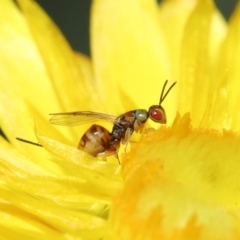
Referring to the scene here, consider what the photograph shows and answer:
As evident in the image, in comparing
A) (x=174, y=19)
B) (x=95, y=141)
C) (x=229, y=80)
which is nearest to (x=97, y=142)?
(x=95, y=141)

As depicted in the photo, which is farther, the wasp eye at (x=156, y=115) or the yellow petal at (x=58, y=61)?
the yellow petal at (x=58, y=61)

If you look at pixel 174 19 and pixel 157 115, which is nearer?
pixel 157 115

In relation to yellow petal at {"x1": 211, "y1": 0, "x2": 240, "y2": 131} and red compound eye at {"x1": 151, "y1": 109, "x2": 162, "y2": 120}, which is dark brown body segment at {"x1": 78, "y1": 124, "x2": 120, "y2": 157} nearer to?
red compound eye at {"x1": 151, "y1": 109, "x2": 162, "y2": 120}

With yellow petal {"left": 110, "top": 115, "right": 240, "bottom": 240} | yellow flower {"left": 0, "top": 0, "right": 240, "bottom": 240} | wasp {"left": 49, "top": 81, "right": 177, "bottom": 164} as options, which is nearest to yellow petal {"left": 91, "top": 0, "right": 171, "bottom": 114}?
yellow flower {"left": 0, "top": 0, "right": 240, "bottom": 240}

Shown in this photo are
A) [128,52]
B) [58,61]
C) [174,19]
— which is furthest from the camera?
[174,19]

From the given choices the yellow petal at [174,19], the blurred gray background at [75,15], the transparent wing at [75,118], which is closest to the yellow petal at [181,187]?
the transparent wing at [75,118]

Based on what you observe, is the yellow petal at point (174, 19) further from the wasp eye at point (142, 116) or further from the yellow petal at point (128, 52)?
the wasp eye at point (142, 116)

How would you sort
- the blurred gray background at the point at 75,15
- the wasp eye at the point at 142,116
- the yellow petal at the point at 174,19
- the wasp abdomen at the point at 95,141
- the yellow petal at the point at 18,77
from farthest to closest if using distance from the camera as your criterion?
the blurred gray background at the point at 75,15 → the yellow petal at the point at 174,19 → the yellow petal at the point at 18,77 → the wasp eye at the point at 142,116 → the wasp abdomen at the point at 95,141

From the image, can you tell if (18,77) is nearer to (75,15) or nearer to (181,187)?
(181,187)
